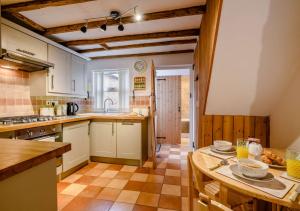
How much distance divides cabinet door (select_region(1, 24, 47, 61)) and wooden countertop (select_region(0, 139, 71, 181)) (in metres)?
1.59

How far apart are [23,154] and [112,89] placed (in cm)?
324

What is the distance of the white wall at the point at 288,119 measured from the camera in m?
1.68

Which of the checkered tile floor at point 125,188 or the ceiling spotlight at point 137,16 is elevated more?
the ceiling spotlight at point 137,16

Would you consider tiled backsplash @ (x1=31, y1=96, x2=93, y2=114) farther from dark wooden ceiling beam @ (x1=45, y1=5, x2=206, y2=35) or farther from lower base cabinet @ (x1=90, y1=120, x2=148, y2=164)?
dark wooden ceiling beam @ (x1=45, y1=5, x2=206, y2=35)

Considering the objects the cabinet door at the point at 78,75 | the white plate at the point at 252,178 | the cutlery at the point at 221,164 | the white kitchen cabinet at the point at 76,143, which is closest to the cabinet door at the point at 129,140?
the white kitchen cabinet at the point at 76,143

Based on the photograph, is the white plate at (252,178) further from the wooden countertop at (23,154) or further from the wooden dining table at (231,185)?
the wooden countertop at (23,154)

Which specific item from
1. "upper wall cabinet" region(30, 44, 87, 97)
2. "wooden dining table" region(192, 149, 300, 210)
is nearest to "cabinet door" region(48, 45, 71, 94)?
"upper wall cabinet" region(30, 44, 87, 97)

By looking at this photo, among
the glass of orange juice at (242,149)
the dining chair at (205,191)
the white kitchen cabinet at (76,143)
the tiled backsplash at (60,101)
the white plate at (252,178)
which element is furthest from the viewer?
the tiled backsplash at (60,101)

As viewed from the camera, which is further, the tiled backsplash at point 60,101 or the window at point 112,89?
the window at point 112,89

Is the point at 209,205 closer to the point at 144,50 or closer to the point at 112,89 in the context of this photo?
the point at 144,50

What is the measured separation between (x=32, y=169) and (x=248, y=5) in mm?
1759

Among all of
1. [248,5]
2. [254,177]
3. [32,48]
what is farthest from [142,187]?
[32,48]

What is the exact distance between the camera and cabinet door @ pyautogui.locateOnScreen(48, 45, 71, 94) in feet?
8.82

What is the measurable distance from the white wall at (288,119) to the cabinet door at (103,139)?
243cm
